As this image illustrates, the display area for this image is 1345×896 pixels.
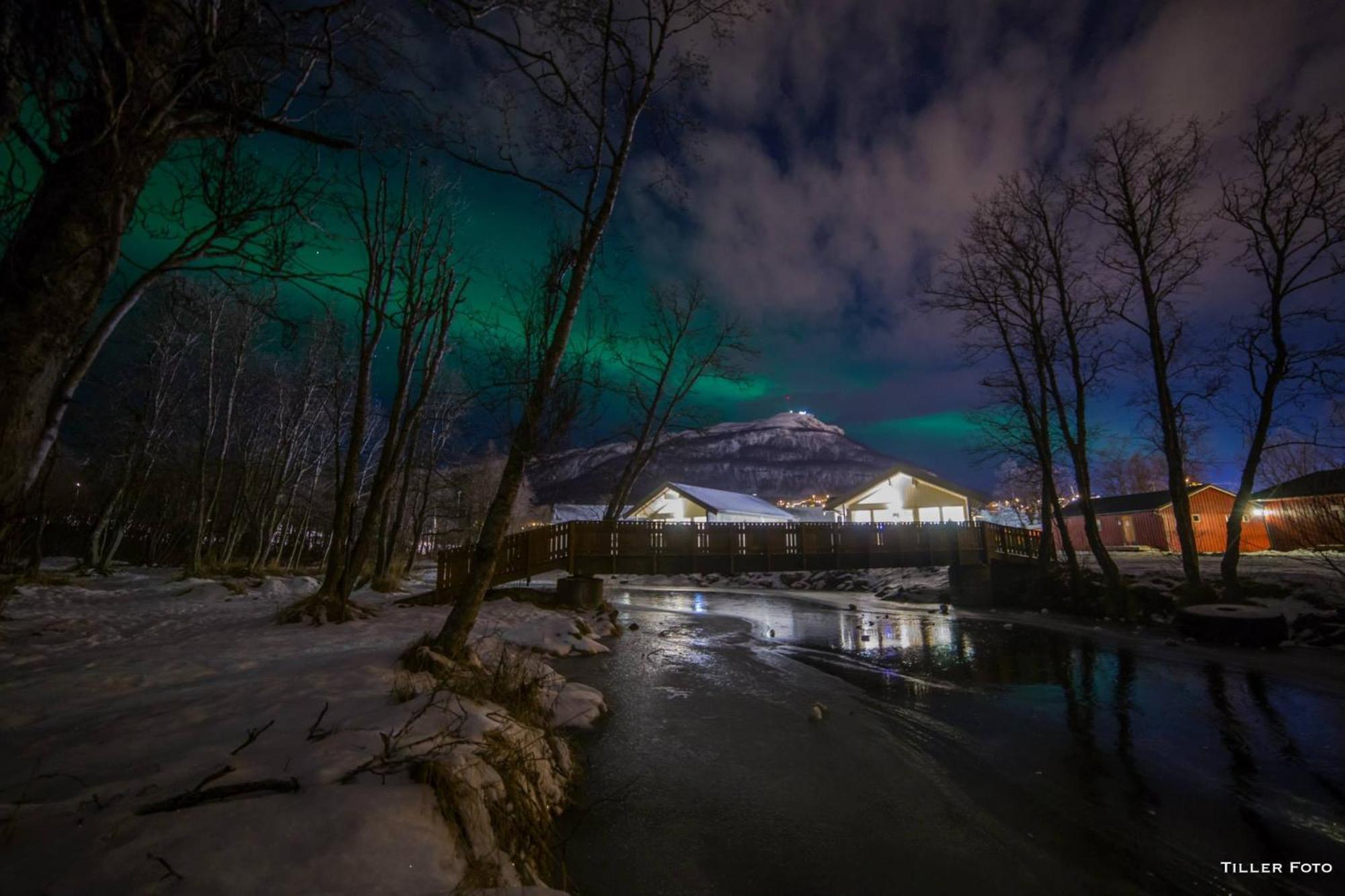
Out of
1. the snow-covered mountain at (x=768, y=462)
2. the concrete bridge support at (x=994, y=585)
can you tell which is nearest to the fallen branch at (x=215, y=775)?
the concrete bridge support at (x=994, y=585)

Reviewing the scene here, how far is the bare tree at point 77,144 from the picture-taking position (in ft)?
7.90

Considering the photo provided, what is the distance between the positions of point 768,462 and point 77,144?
138m

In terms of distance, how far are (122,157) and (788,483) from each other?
127 metres

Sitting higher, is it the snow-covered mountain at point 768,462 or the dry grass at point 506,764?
the snow-covered mountain at point 768,462

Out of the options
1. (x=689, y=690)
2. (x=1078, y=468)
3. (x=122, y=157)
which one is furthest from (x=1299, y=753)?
(x=1078, y=468)

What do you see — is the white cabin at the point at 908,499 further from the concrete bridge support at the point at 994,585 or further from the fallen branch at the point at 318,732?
the fallen branch at the point at 318,732

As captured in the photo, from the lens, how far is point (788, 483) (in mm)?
125000

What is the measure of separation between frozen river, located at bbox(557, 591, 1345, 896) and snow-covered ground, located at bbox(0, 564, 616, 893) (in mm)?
841

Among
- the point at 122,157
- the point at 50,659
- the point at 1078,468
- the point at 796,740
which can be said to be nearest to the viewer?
the point at 122,157

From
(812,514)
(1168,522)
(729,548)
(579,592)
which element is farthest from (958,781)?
(812,514)

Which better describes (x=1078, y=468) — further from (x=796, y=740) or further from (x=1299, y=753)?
(x=796, y=740)

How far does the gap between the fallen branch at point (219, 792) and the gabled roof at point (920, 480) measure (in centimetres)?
3765

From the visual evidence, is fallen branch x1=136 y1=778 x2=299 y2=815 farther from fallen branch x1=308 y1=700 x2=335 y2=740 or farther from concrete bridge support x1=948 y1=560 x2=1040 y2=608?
→ concrete bridge support x1=948 y1=560 x2=1040 y2=608

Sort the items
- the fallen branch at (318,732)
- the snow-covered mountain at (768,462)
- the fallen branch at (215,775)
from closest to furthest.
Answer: the fallen branch at (215,775) < the fallen branch at (318,732) < the snow-covered mountain at (768,462)
